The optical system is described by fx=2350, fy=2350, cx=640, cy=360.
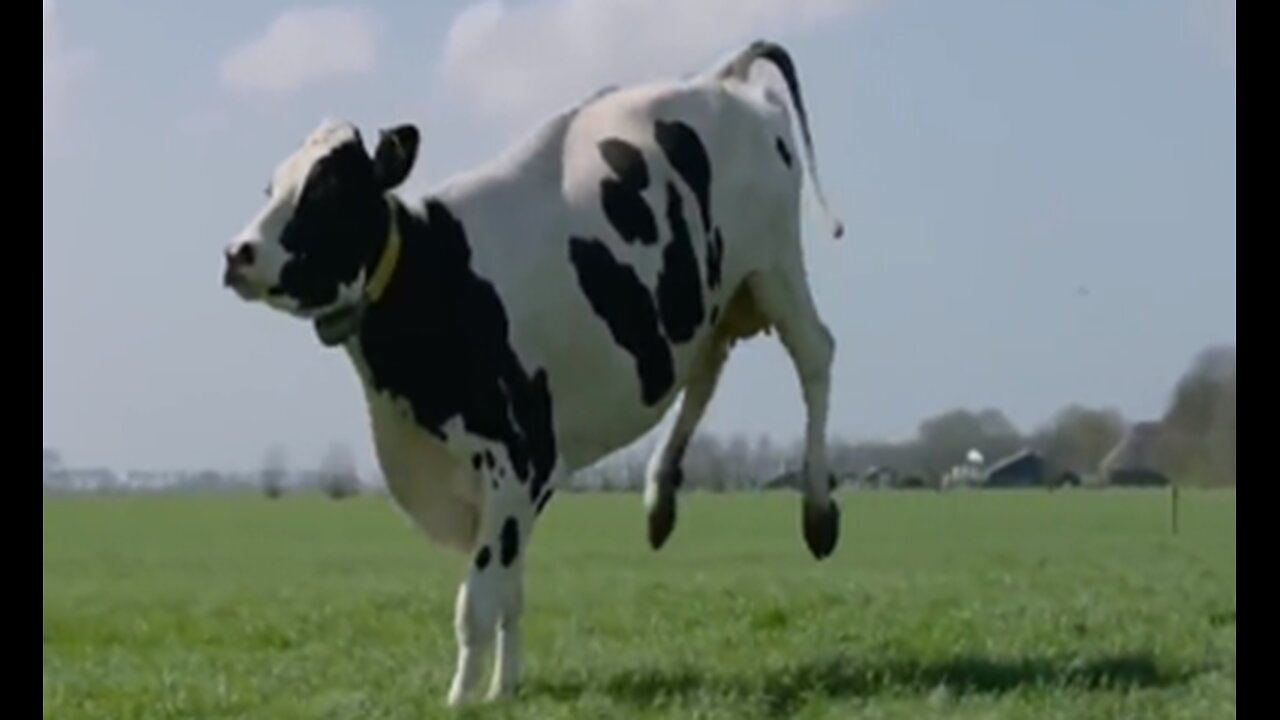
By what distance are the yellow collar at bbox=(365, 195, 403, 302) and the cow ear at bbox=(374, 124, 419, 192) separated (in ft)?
0.34

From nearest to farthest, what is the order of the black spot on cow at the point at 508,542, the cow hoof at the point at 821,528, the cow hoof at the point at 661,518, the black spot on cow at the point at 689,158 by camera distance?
the black spot on cow at the point at 508,542 < the black spot on cow at the point at 689,158 < the cow hoof at the point at 821,528 < the cow hoof at the point at 661,518

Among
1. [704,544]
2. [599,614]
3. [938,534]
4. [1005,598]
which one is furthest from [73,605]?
[938,534]

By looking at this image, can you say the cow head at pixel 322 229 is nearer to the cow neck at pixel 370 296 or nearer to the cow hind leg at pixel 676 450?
the cow neck at pixel 370 296

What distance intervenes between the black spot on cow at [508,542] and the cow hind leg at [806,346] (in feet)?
6.46

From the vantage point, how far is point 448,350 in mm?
9242

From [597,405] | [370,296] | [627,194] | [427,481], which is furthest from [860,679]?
[370,296]

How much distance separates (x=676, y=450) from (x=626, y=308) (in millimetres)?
1302

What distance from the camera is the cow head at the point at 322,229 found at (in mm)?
8516

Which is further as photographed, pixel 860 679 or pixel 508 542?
pixel 860 679

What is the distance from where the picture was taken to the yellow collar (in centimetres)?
905

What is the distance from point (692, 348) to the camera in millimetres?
10383

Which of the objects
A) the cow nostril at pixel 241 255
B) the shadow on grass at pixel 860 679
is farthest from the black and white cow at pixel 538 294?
the shadow on grass at pixel 860 679

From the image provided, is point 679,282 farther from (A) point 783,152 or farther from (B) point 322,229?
(B) point 322,229

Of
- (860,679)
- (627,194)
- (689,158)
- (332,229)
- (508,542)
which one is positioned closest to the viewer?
(332,229)
